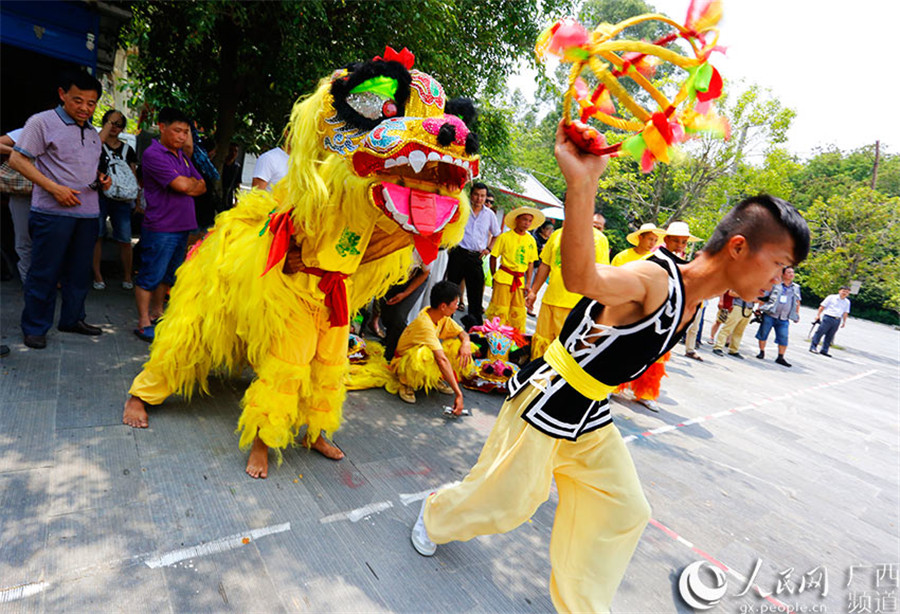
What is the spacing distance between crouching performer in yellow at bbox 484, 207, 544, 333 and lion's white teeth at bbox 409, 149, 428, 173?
358 centimetres

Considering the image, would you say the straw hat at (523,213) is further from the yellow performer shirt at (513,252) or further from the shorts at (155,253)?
the shorts at (155,253)

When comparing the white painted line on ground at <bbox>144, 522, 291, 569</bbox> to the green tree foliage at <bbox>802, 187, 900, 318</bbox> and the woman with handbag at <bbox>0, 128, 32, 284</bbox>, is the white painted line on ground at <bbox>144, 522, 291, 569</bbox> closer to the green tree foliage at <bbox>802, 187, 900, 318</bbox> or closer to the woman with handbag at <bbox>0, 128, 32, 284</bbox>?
the woman with handbag at <bbox>0, 128, 32, 284</bbox>

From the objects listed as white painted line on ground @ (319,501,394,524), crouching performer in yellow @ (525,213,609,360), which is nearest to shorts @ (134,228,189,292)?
white painted line on ground @ (319,501,394,524)

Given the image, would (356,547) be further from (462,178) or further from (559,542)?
(462,178)

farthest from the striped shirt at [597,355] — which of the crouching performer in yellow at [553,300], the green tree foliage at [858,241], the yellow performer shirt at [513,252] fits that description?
the green tree foliage at [858,241]

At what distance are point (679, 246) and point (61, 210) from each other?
215 inches

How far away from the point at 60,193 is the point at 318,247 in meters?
2.26

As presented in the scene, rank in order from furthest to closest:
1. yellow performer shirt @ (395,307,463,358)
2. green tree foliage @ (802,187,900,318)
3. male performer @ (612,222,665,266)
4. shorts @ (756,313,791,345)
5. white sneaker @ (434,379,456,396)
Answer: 1. green tree foliage @ (802,187,900,318)
2. shorts @ (756,313,791,345)
3. male performer @ (612,222,665,266)
4. white sneaker @ (434,379,456,396)
5. yellow performer shirt @ (395,307,463,358)

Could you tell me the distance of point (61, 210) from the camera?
11.3 ft

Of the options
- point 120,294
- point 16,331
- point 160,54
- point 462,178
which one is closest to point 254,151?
point 160,54

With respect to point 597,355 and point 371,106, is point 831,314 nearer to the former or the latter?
point 597,355

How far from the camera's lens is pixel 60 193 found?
334 centimetres

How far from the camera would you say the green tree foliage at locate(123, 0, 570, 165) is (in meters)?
4.39

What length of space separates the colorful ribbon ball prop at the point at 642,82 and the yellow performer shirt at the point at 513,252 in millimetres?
4158
